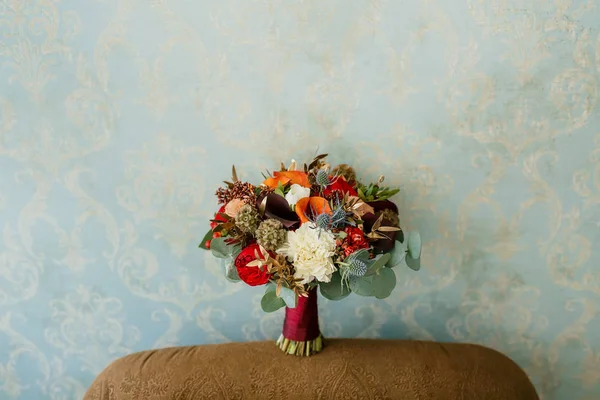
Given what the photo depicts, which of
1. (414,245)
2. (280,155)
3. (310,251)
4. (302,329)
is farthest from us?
(280,155)

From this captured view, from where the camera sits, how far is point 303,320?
4.16 feet

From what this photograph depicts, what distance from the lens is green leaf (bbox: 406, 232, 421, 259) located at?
3.82 ft

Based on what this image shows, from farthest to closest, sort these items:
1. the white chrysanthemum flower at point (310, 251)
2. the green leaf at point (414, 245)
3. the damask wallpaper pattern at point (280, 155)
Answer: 1. the damask wallpaper pattern at point (280, 155)
2. the green leaf at point (414, 245)
3. the white chrysanthemum flower at point (310, 251)

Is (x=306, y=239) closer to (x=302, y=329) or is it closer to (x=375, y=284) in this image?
(x=375, y=284)

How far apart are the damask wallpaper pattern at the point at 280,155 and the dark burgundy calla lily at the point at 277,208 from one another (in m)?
0.31

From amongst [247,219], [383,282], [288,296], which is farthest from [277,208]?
[383,282]

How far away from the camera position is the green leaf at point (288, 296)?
3.59 ft

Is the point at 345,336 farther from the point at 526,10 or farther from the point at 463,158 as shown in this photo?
the point at 526,10

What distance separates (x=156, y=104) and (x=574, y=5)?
1147mm

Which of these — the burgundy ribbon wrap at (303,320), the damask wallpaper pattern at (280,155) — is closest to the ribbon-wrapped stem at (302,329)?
the burgundy ribbon wrap at (303,320)

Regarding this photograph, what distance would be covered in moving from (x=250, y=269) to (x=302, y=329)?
28cm

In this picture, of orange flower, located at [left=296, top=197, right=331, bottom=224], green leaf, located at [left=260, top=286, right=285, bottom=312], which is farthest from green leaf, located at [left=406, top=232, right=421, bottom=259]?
green leaf, located at [left=260, top=286, right=285, bottom=312]

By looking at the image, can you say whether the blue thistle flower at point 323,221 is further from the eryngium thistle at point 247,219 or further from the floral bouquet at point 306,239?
the eryngium thistle at point 247,219

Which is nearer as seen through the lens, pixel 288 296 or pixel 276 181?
pixel 288 296
